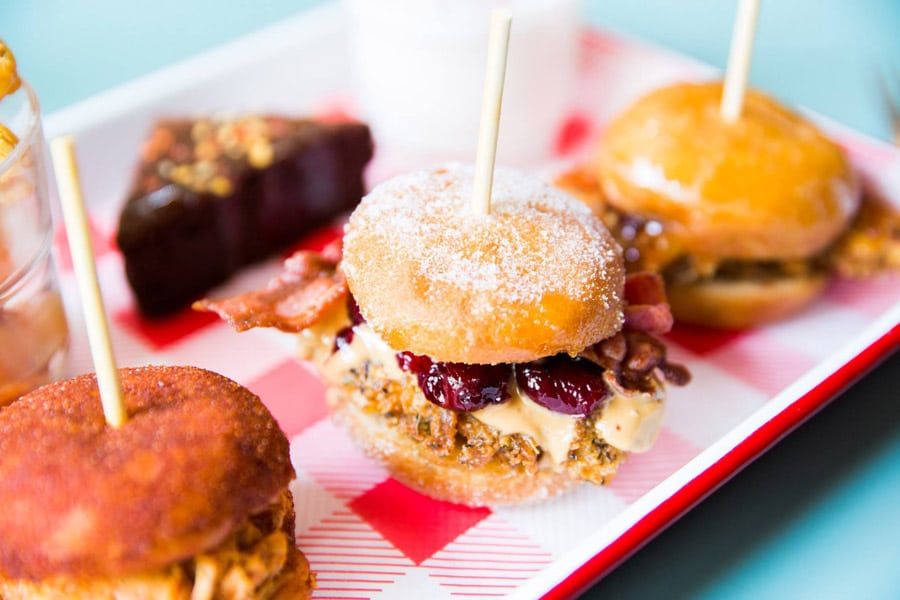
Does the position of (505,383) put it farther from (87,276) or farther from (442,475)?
(87,276)

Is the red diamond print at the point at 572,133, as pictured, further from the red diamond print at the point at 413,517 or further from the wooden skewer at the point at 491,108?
the red diamond print at the point at 413,517

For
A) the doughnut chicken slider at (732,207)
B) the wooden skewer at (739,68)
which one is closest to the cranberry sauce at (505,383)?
the doughnut chicken slider at (732,207)

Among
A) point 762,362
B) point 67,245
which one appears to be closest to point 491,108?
point 762,362

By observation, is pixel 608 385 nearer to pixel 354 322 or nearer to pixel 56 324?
pixel 354 322

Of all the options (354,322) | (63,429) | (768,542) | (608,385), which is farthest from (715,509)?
(63,429)

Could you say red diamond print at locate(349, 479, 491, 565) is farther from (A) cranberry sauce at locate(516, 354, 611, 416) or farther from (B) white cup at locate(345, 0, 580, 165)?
(B) white cup at locate(345, 0, 580, 165)
